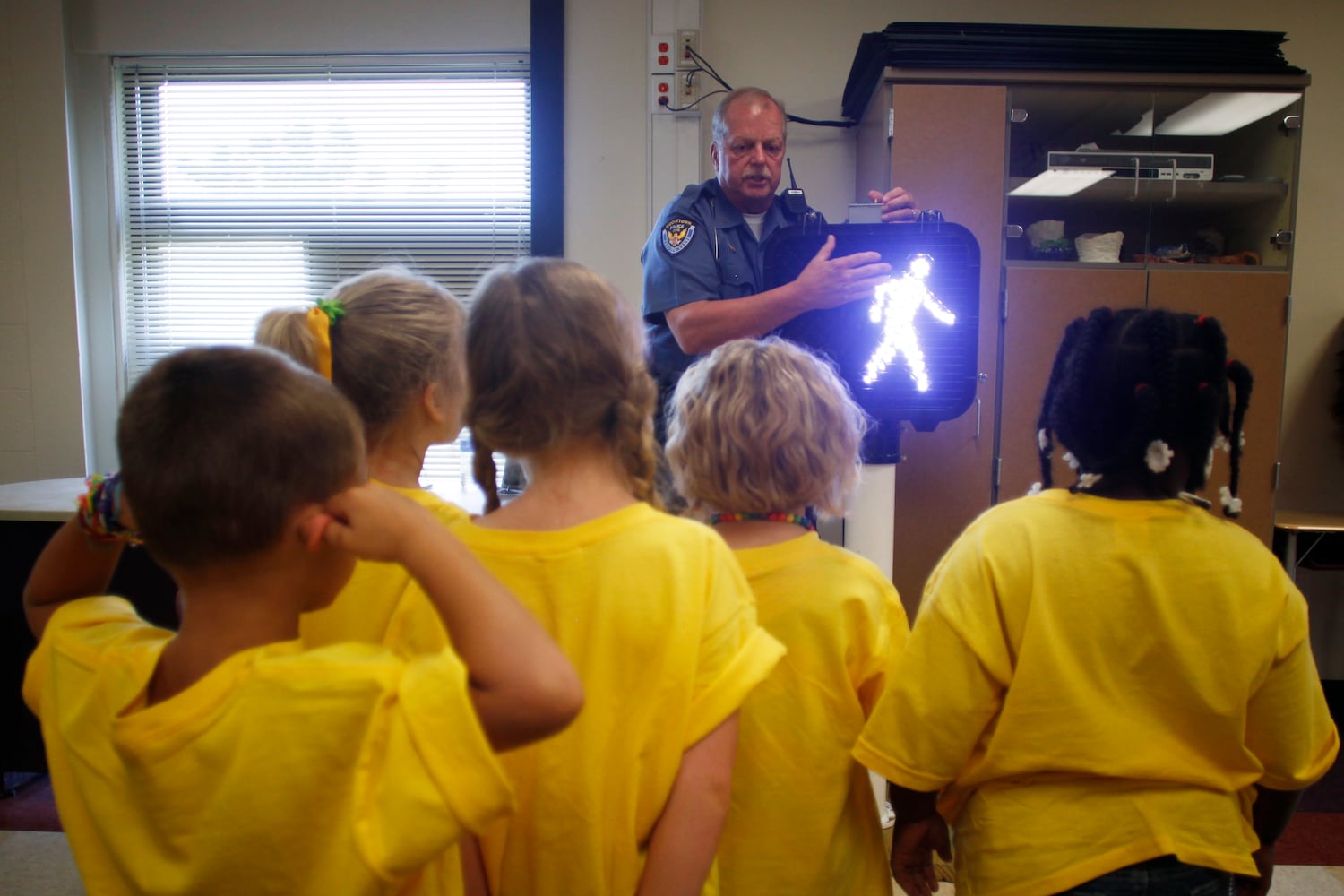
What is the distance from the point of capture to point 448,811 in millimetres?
611

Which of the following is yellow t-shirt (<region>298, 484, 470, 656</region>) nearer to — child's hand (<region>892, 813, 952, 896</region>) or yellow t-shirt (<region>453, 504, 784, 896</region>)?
yellow t-shirt (<region>453, 504, 784, 896</region>)

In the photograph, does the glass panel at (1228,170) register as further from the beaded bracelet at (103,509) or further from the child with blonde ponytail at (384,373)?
the beaded bracelet at (103,509)

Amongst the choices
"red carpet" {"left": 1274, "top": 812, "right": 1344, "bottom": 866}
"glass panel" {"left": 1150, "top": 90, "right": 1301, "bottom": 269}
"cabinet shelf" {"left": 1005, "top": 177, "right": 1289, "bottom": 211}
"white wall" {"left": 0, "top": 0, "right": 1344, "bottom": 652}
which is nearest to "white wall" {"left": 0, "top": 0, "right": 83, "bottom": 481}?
"white wall" {"left": 0, "top": 0, "right": 1344, "bottom": 652}

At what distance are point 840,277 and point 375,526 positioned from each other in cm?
118

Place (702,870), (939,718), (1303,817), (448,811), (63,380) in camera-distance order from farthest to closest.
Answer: (63,380) < (1303,817) < (939,718) < (702,870) < (448,811)

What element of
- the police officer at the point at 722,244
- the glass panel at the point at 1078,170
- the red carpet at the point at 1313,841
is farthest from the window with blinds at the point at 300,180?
the red carpet at the point at 1313,841

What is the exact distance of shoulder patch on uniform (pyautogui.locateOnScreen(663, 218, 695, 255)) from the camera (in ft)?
6.05

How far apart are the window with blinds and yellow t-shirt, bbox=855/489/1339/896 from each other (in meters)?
2.78

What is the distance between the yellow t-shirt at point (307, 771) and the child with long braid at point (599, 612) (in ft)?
0.62

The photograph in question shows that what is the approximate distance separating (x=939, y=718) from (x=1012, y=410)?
2046 millimetres

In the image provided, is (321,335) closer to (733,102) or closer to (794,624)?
(794,624)

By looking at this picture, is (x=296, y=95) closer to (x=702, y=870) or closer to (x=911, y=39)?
(x=911, y=39)

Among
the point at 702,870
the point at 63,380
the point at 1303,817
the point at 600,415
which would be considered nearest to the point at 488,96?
the point at 63,380

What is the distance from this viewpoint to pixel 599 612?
80 cm
